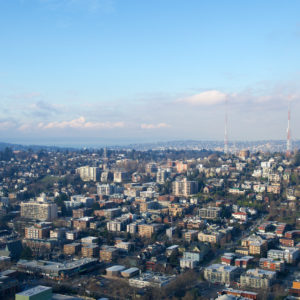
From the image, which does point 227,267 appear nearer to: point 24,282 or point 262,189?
point 24,282

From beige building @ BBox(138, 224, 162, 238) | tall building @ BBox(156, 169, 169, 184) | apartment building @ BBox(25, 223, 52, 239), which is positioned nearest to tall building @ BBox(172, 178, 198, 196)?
tall building @ BBox(156, 169, 169, 184)

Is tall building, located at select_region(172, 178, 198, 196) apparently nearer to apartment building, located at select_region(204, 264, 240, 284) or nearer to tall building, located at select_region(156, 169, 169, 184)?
tall building, located at select_region(156, 169, 169, 184)

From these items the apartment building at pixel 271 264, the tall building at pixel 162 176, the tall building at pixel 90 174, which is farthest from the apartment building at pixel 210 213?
the tall building at pixel 90 174

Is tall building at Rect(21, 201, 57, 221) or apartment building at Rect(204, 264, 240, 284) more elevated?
tall building at Rect(21, 201, 57, 221)

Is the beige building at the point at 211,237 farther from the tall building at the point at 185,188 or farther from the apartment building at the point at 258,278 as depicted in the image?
the tall building at the point at 185,188

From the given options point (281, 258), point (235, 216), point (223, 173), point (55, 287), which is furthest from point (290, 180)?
point (55, 287)

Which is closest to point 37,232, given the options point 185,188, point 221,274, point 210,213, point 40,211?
point 40,211

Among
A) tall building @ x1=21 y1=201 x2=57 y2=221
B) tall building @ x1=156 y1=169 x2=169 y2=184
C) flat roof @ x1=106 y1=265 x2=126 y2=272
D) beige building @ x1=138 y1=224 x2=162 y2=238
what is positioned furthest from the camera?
tall building @ x1=156 y1=169 x2=169 y2=184

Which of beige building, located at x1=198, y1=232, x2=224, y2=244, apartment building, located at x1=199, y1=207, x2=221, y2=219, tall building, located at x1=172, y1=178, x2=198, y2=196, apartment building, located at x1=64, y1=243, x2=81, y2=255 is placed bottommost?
apartment building, located at x1=64, y1=243, x2=81, y2=255
